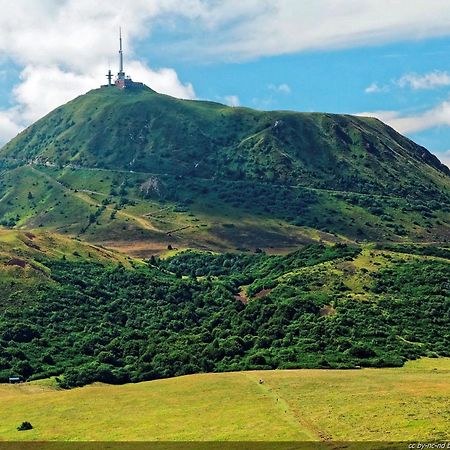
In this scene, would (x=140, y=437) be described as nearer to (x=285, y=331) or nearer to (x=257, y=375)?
(x=257, y=375)

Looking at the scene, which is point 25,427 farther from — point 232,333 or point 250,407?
point 232,333

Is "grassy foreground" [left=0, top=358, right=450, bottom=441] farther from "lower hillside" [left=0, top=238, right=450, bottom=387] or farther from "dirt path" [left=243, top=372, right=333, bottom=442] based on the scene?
"lower hillside" [left=0, top=238, right=450, bottom=387]

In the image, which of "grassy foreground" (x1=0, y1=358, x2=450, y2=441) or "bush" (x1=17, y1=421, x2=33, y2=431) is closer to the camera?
"grassy foreground" (x1=0, y1=358, x2=450, y2=441)

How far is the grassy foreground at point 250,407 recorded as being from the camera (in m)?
89.8

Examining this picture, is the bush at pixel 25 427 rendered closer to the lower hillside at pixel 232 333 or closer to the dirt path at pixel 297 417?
the lower hillside at pixel 232 333

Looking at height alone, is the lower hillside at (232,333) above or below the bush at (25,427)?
above

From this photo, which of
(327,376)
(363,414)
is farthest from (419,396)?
(327,376)

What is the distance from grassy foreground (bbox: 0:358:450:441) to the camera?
89750 mm

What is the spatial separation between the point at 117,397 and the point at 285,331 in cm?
5248

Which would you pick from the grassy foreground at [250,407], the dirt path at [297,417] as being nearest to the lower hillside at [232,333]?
the grassy foreground at [250,407]

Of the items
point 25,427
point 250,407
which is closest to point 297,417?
point 250,407

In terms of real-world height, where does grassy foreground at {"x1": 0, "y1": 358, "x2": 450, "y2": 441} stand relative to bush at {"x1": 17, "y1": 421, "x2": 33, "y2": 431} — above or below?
above

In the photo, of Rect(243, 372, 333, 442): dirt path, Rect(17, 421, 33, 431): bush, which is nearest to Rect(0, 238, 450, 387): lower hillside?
Rect(243, 372, 333, 442): dirt path

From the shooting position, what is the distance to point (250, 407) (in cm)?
10412
